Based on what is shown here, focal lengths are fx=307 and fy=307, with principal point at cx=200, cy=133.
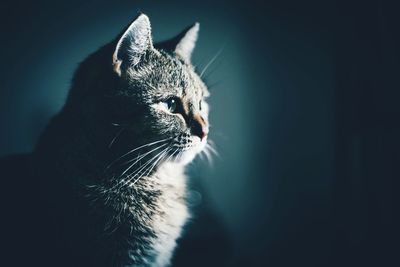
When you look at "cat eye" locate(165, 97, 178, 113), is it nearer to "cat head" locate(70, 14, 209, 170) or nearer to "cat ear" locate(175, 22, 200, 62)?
"cat head" locate(70, 14, 209, 170)

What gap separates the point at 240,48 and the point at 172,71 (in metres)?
0.60

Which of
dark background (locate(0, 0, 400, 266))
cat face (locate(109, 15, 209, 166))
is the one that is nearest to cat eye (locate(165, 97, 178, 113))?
cat face (locate(109, 15, 209, 166))

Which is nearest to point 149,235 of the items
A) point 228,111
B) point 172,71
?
point 172,71

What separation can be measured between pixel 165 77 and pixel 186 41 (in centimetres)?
21

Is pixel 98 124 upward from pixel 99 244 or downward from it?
upward

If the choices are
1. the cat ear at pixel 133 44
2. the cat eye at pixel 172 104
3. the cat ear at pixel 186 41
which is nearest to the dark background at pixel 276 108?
the cat ear at pixel 186 41

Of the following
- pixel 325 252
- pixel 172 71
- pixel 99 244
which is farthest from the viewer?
pixel 325 252

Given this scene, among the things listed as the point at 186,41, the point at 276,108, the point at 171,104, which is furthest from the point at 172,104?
the point at 276,108

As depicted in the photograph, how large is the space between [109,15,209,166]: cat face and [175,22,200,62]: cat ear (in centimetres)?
10

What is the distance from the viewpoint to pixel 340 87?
3.80 feet

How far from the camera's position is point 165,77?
2.34 ft

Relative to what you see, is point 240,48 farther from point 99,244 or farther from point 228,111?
point 99,244

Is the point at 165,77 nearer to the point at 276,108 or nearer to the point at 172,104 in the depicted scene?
the point at 172,104

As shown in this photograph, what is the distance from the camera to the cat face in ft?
2.16
